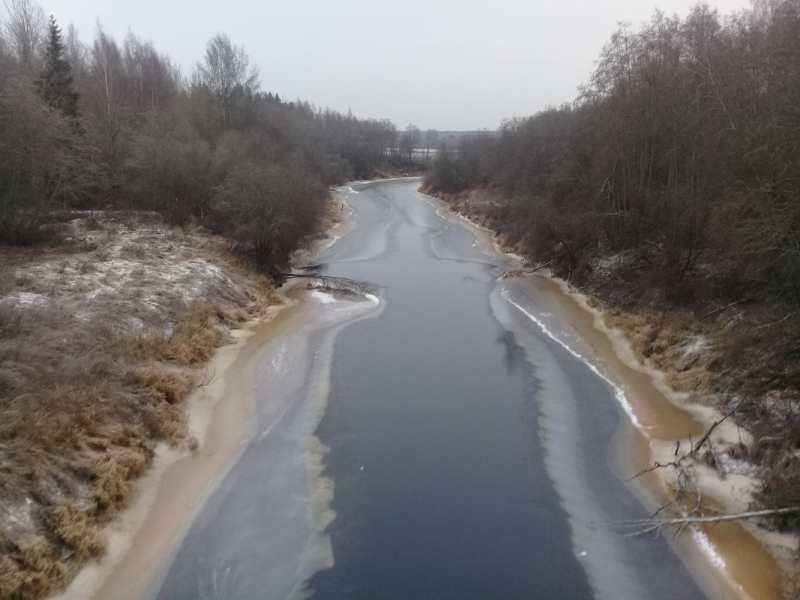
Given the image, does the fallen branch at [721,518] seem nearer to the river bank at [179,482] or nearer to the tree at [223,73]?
the river bank at [179,482]

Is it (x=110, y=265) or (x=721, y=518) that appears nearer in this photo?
(x=721, y=518)

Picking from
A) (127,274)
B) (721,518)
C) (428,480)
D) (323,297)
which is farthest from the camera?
(323,297)

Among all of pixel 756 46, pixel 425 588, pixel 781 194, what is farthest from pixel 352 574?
pixel 756 46

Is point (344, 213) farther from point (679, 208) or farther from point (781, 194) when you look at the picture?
point (781, 194)

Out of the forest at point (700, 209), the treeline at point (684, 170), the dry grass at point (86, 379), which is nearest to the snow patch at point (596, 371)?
the forest at point (700, 209)

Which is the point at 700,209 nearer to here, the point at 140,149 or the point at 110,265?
the point at 110,265

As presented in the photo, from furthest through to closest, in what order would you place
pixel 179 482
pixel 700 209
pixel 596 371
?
pixel 700 209 < pixel 596 371 < pixel 179 482

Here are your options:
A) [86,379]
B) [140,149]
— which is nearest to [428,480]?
[86,379]
